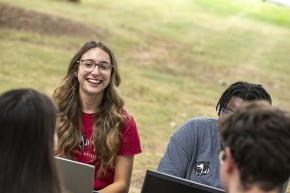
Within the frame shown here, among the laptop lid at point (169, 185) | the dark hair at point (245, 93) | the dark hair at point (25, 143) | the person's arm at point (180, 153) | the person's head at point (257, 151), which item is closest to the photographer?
the person's head at point (257, 151)

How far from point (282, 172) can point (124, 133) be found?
6.99 feet

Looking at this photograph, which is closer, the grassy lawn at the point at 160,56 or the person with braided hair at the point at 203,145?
the person with braided hair at the point at 203,145

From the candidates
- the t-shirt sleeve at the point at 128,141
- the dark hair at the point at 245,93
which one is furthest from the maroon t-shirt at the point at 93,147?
the dark hair at the point at 245,93

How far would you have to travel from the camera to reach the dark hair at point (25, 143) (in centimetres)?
208

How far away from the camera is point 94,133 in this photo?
12.9 feet

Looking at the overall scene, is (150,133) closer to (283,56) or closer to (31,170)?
(31,170)

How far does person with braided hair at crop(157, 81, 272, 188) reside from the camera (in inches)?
139

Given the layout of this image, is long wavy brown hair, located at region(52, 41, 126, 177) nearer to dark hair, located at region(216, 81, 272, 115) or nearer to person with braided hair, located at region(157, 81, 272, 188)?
person with braided hair, located at region(157, 81, 272, 188)

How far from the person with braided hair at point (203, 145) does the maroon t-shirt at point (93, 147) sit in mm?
375

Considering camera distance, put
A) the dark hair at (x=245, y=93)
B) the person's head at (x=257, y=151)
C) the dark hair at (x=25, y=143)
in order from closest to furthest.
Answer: the person's head at (x=257, y=151), the dark hair at (x=25, y=143), the dark hair at (x=245, y=93)

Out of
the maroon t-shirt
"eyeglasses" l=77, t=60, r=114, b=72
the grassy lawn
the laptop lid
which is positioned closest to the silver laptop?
the laptop lid

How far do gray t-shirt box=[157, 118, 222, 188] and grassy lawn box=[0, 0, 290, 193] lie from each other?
2.52 meters

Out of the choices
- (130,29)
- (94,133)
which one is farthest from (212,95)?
(94,133)

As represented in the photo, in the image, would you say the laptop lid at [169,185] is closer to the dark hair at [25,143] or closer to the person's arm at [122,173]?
the dark hair at [25,143]
